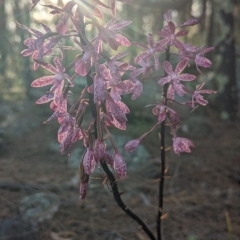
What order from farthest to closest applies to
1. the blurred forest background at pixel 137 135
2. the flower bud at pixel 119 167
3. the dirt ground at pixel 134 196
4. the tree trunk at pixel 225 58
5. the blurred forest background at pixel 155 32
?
1. the blurred forest background at pixel 155 32
2. the tree trunk at pixel 225 58
3. the blurred forest background at pixel 137 135
4. the dirt ground at pixel 134 196
5. the flower bud at pixel 119 167

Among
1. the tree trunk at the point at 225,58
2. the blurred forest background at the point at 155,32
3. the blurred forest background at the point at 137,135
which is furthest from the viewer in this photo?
the blurred forest background at the point at 155,32

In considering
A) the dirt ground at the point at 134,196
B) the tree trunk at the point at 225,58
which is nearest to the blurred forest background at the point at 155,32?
the tree trunk at the point at 225,58

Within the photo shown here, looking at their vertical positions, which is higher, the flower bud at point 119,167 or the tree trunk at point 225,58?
the tree trunk at point 225,58

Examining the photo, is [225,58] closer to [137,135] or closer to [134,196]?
[137,135]

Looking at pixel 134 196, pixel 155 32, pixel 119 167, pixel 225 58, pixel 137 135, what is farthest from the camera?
pixel 155 32

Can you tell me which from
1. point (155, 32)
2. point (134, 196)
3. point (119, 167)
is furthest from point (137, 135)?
point (119, 167)

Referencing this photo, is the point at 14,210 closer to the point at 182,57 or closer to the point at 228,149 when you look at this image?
the point at 182,57

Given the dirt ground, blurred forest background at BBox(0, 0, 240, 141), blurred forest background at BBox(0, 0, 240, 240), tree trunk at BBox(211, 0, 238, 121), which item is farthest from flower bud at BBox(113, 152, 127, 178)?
tree trunk at BBox(211, 0, 238, 121)

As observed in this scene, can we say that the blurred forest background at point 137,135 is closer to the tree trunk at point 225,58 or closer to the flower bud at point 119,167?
the tree trunk at point 225,58

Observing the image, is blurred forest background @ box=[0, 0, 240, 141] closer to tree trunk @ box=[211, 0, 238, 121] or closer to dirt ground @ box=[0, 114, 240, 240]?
tree trunk @ box=[211, 0, 238, 121]
